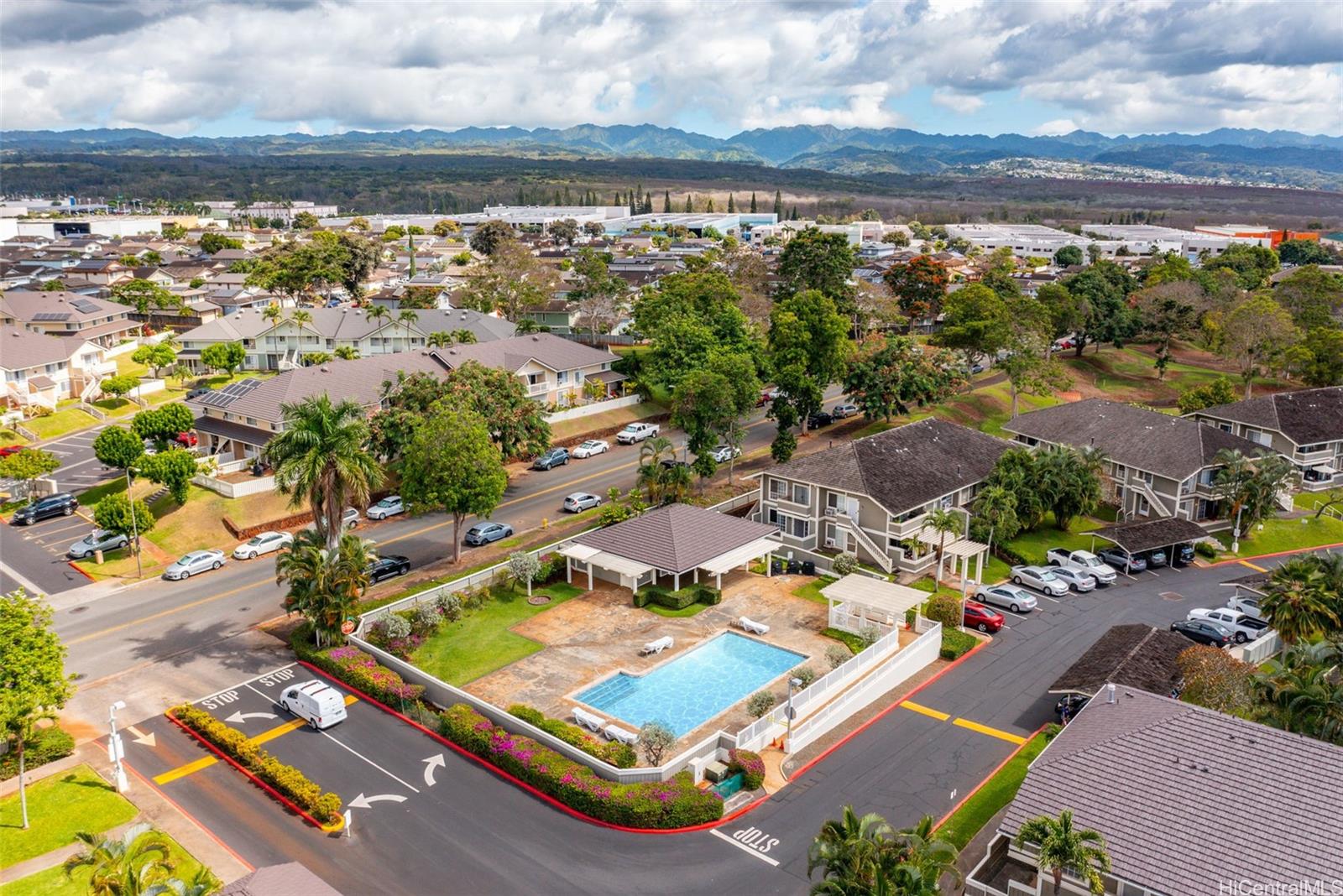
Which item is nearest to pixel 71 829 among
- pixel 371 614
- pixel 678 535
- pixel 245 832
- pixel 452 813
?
pixel 245 832

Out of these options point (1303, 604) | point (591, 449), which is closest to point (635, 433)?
point (591, 449)

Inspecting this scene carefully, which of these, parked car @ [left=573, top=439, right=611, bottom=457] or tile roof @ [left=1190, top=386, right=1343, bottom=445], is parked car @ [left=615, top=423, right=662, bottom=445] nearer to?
parked car @ [left=573, top=439, right=611, bottom=457]

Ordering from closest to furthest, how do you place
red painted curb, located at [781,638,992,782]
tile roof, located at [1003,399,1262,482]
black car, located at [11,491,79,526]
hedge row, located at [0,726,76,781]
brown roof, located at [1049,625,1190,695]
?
hedge row, located at [0,726,76,781] < red painted curb, located at [781,638,992,782] < brown roof, located at [1049,625,1190,695] < black car, located at [11,491,79,526] < tile roof, located at [1003,399,1262,482]

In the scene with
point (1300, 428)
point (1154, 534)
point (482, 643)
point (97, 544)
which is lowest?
point (482, 643)

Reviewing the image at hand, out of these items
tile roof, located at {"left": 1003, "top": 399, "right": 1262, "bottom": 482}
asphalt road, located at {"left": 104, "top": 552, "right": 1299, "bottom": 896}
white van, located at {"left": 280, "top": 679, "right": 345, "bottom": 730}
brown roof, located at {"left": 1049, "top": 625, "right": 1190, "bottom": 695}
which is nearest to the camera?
asphalt road, located at {"left": 104, "top": 552, "right": 1299, "bottom": 896}

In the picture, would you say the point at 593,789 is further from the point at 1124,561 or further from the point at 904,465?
the point at 1124,561

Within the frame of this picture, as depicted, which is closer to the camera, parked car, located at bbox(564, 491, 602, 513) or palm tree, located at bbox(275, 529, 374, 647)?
palm tree, located at bbox(275, 529, 374, 647)

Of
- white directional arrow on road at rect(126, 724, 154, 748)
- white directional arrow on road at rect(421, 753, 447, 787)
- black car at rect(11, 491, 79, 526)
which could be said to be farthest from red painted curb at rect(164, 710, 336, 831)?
black car at rect(11, 491, 79, 526)
